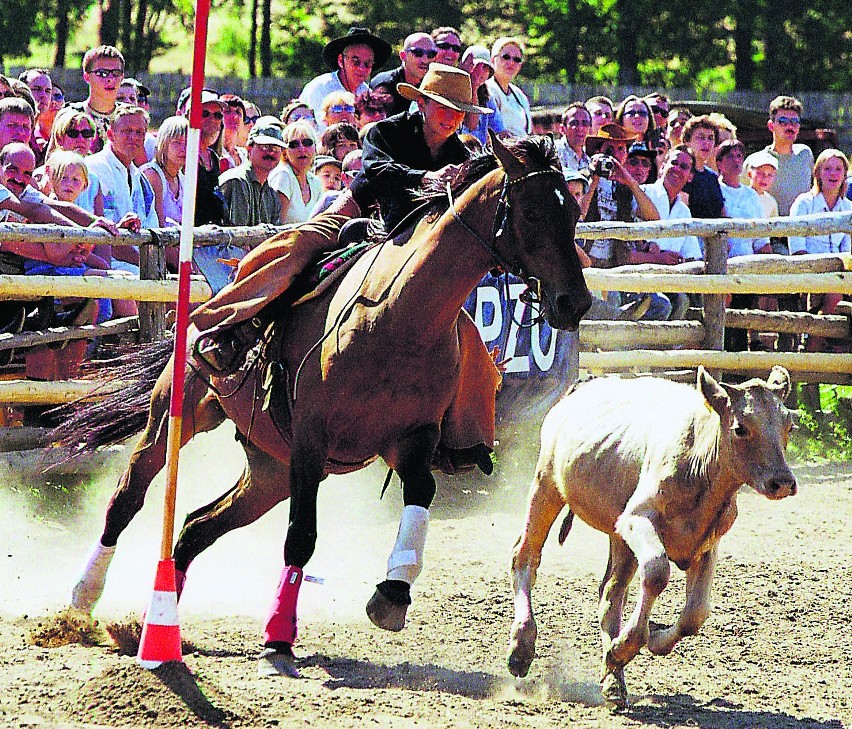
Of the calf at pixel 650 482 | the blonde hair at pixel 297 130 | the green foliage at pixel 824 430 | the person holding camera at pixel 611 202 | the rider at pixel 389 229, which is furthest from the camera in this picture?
the green foliage at pixel 824 430

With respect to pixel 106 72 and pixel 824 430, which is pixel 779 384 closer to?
pixel 106 72

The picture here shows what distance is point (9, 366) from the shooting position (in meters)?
9.05

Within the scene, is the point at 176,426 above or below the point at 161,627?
above

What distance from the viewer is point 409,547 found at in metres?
5.73

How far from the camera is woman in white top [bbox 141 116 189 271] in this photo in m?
9.56

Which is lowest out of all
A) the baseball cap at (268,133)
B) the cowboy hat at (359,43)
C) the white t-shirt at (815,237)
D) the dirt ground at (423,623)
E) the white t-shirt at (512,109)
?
the dirt ground at (423,623)

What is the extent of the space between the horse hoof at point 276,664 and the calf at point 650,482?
0.91 metres

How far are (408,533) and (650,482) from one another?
1.02 meters

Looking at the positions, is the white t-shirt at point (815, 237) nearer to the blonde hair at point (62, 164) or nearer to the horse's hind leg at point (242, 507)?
the blonde hair at point (62, 164)

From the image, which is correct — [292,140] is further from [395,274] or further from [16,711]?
[16,711]

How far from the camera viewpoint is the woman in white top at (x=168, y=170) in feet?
31.4

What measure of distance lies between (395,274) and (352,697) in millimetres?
1768

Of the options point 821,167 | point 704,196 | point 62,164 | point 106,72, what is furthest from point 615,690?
point 821,167

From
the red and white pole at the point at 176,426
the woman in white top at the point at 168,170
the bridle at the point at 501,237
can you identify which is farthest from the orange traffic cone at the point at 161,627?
the woman in white top at the point at 168,170
